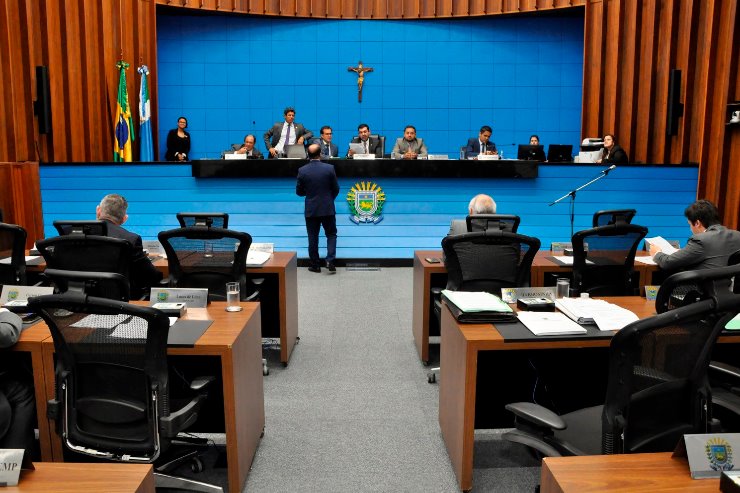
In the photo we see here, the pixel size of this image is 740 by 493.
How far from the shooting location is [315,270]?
704 cm

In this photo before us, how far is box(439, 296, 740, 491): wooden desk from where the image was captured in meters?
2.36

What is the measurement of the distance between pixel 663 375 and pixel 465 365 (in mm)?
814

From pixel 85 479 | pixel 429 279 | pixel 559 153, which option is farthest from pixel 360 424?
pixel 559 153

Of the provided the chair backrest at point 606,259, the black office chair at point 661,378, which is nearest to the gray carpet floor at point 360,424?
the black office chair at point 661,378

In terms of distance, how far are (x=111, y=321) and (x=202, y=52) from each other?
28.6ft

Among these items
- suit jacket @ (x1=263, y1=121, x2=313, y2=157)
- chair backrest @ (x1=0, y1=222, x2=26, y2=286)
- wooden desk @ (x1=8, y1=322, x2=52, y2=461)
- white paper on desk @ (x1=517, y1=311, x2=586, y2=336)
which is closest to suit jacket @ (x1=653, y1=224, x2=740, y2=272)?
white paper on desk @ (x1=517, y1=311, x2=586, y2=336)

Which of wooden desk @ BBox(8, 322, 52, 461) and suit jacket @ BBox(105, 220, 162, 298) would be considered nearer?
wooden desk @ BBox(8, 322, 52, 461)

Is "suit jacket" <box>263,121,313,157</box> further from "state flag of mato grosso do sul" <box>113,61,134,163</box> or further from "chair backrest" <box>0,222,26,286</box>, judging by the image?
"chair backrest" <box>0,222,26,286</box>

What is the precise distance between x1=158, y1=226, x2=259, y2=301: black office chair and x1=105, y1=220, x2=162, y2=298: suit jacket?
0.35 ft

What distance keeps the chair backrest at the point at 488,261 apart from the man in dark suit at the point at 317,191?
3564 mm

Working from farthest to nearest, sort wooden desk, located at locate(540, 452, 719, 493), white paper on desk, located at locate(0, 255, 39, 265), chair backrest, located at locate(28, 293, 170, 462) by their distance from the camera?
white paper on desk, located at locate(0, 255, 39, 265) → chair backrest, located at locate(28, 293, 170, 462) → wooden desk, located at locate(540, 452, 719, 493)

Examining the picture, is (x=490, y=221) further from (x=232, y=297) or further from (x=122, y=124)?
(x=122, y=124)

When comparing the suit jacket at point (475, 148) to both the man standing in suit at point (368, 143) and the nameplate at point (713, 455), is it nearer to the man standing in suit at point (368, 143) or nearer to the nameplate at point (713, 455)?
the man standing in suit at point (368, 143)

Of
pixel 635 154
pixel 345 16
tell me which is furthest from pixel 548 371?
pixel 345 16
